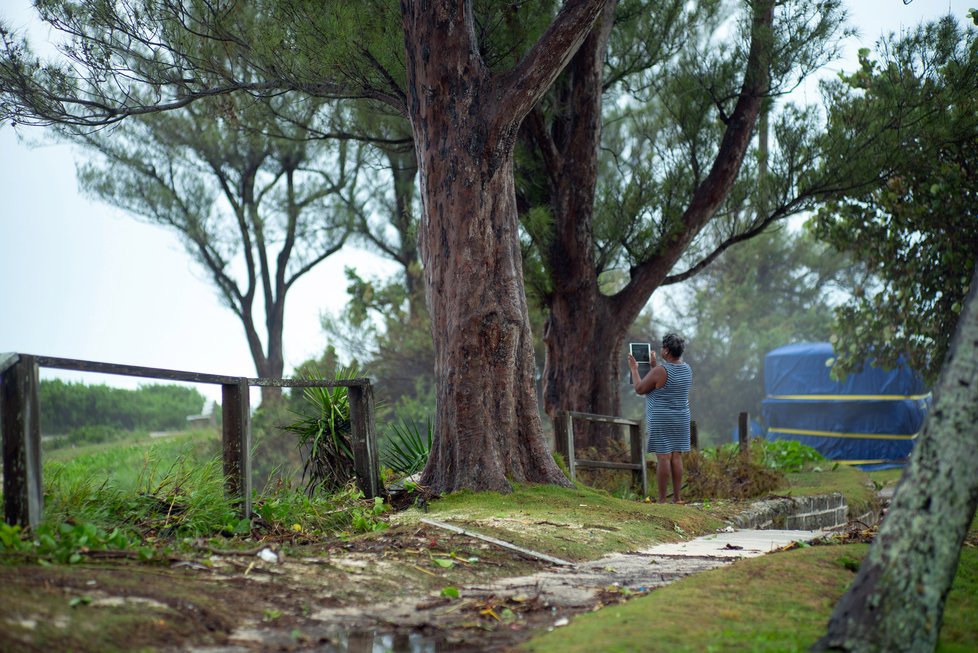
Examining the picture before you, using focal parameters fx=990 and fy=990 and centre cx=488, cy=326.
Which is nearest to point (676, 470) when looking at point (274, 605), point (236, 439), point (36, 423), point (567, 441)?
point (567, 441)

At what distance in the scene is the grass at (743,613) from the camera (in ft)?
11.5

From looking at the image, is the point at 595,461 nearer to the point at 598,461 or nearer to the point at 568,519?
the point at 598,461

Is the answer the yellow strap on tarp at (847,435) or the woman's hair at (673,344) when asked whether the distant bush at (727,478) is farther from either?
the yellow strap on tarp at (847,435)

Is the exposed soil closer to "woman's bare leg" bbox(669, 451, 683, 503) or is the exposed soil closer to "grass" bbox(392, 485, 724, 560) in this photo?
"grass" bbox(392, 485, 724, 560)

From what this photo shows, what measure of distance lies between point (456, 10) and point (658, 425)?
4.02m

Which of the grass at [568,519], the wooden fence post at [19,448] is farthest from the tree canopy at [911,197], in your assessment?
the wooden fence post at [19,448]

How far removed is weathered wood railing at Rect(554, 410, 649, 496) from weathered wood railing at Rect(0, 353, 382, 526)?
10.7ft

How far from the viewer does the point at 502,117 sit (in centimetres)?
816

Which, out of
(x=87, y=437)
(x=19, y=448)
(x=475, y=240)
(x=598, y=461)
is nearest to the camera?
(x=19, y=448)

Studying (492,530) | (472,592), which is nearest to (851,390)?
(492,530)

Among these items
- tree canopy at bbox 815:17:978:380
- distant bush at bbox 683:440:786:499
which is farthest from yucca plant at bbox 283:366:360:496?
tree canopy at bbox 815:17:978:380

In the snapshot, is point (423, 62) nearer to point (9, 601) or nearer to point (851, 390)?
point (9, 601)

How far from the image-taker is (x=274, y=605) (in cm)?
416

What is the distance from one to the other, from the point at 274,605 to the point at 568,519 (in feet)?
10.6
